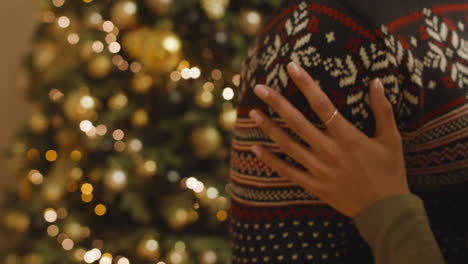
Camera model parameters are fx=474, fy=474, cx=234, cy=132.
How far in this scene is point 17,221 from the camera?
1.85 meters

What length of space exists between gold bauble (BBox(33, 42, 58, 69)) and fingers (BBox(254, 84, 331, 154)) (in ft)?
4.84

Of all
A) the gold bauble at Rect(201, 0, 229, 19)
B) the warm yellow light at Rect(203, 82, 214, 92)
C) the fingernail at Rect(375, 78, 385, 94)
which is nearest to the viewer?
the fingernail at Rect(375, 78, 385, 94)

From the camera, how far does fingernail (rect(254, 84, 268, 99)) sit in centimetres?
54

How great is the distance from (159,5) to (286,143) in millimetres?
1182

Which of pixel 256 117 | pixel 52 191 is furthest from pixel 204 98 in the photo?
pixel 256 117

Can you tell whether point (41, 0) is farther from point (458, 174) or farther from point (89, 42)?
point (458, 174)

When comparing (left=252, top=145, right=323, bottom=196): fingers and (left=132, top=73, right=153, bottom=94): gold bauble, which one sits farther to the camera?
(left=132, top=73, right=153, bottom=94): gold bauble

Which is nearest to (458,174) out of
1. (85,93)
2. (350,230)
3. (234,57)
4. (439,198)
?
(439,198)

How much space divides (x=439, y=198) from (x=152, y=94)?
1.24 m

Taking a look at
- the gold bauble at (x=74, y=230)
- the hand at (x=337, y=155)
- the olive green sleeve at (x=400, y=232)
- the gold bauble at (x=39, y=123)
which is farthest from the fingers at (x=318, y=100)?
the gold bauble at (x=39, y=123)

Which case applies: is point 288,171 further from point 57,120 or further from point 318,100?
point 57,120

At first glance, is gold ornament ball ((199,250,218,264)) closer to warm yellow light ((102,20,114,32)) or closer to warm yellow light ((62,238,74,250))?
warm yellow light ((62,238,74,250))

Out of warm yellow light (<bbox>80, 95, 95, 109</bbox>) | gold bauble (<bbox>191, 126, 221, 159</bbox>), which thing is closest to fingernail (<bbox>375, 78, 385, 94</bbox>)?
gold bauble (<bbox>191, 126, 221, 159</bbox>)

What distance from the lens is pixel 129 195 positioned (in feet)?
5.47
